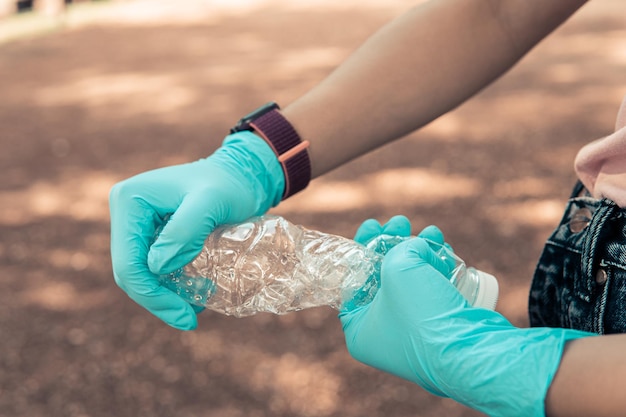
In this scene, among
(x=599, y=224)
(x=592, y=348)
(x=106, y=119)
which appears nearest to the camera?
(x=592, y=348)

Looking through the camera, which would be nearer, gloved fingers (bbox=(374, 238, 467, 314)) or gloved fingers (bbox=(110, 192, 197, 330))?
gloved fingers (bbox=(374, 238, 467, 314))

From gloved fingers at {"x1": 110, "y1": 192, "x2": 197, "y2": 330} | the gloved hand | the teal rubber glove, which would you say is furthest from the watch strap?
the gloved hand

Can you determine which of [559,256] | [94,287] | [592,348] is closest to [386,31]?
[559,256]

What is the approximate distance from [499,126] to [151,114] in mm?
3242

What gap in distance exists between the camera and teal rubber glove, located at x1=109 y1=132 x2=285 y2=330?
1.65 meters

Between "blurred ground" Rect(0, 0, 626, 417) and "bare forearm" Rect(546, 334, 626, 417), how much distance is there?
6.98ft

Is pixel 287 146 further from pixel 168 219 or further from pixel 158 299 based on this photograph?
pixel 158 299

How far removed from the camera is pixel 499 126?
6.13 meters

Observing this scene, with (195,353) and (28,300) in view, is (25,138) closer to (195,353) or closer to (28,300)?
(28,300)

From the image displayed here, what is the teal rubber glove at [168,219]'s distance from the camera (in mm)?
1646

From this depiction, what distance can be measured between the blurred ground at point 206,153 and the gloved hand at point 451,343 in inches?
74.6

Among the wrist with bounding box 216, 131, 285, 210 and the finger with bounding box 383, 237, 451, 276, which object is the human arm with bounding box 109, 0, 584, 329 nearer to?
the wrist with bounding box 216, 131, 285, 210

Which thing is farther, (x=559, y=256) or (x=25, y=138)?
(x=25, y=138)

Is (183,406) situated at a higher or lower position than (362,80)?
lower
